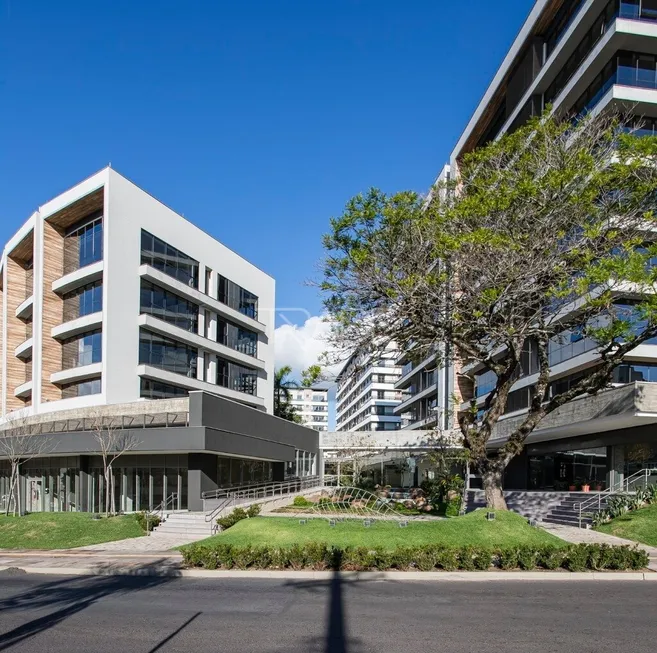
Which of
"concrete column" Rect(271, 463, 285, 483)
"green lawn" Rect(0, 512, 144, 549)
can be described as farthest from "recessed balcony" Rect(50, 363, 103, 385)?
"concrete column" Rect(271, 463, 285, 483)

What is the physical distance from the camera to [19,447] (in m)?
36.6

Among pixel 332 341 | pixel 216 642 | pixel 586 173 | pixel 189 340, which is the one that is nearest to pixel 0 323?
pixel 189 340

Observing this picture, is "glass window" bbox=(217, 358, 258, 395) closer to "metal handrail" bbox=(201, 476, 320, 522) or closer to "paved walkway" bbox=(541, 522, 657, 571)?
"metal handrail" bbox=(201, 476, 320, 522)

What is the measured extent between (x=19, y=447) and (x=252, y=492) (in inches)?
493

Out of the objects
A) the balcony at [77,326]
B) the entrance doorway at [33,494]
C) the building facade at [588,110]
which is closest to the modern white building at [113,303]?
the balcony at [77,326]

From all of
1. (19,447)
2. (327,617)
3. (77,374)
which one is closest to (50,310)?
(77,374)

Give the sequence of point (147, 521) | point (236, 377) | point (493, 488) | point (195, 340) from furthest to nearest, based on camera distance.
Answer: point (236, 377)
point (195, 340)
point (147, 521)
point (493, 488)

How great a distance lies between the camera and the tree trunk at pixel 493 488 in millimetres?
23062

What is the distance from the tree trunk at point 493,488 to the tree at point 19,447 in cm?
2260

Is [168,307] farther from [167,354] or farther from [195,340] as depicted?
[195,340]

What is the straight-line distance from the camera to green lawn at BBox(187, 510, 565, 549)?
1803 centimetres

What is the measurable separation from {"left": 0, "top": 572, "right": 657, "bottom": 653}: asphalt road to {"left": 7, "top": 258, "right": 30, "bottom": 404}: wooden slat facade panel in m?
39.8

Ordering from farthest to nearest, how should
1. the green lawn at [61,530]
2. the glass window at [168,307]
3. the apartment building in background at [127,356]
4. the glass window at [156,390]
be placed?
the glass window at [168,307], the glass window at [156,390], the apartment building in background at [127,356], the green lawn at [61,530]

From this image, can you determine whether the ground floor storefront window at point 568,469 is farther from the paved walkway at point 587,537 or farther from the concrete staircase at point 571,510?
the paved walkway at point 587,537
